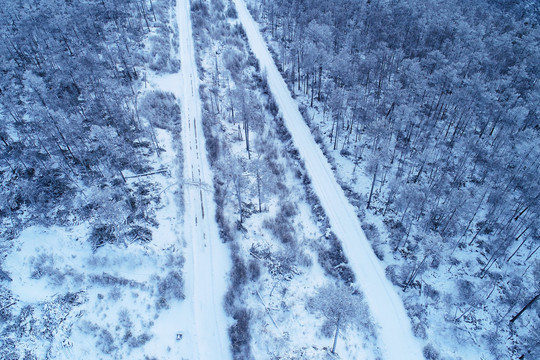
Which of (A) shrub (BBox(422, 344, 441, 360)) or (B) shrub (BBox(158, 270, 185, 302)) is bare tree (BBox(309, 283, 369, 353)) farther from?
(B) shrub (BBox(158, 270, 185, 302))

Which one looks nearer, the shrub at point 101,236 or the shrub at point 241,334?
the shrub at point 241,334

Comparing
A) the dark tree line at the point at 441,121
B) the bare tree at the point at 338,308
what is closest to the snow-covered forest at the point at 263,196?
the bare tree at the point at 338,308

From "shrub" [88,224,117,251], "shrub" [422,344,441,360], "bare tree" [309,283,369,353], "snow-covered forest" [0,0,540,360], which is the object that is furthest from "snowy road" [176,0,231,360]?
"shrub" [422,344,441,360]

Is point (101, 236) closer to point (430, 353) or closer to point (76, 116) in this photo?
point (76, 116)

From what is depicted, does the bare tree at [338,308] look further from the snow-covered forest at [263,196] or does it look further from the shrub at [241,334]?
the shrub at [241,334]

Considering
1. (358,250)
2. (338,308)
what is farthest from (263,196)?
(338,308)
